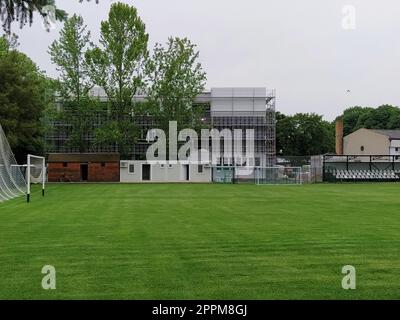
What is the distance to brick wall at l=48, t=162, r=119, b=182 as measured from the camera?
66000 mm

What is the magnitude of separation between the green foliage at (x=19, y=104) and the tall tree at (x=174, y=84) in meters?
16.0

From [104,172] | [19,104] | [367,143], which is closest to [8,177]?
[19,104]

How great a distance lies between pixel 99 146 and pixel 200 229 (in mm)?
66925

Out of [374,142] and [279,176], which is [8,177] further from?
[374,142]

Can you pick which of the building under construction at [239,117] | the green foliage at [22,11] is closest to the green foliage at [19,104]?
the building under construction at [239,117]

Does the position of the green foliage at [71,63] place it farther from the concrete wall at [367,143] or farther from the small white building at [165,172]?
the concrete wall at [367,143]

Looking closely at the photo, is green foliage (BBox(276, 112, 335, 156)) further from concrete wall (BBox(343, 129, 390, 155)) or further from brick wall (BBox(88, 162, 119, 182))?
brick wall (BBox(88, 162, 119, 182))

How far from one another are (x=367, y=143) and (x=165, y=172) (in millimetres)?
40983

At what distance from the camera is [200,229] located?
15.5m

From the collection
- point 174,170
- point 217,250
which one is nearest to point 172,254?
point 217,250

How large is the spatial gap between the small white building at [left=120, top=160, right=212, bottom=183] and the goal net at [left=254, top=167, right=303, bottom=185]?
31.2 feet

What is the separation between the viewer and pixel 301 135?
101 metres

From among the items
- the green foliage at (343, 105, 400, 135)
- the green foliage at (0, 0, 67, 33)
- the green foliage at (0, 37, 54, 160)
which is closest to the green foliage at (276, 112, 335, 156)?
the green foliage at (343, 105, 400, 135)
